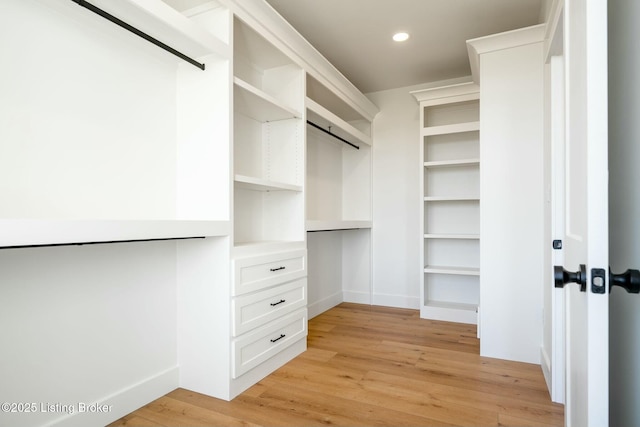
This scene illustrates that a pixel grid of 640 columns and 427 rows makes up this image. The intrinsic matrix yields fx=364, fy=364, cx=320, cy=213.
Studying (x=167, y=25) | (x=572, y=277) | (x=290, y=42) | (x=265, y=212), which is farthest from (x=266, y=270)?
(x=572, y=277)

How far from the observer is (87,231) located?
4.25 feet

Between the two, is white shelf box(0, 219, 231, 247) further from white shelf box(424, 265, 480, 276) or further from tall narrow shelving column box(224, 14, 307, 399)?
white shelf box(424, 265, 480, 276)

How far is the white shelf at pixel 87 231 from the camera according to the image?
110cm

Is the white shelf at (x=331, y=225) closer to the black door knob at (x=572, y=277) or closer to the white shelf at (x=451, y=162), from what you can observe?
the white shelf at (x=451, y=162)

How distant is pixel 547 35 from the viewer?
2.22m

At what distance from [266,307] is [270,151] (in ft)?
→ 3.89

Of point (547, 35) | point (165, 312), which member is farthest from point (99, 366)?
point (547, 35)

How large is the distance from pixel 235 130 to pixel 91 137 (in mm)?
1025

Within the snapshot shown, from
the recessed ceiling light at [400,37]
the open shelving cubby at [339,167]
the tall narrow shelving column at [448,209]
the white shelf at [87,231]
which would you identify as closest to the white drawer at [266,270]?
the white shelf at [87,231]

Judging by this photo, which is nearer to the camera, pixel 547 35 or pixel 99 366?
pixel 99 366

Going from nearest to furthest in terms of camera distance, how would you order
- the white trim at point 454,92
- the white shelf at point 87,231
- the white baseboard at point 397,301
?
the white shelf at point 87,231, the white trim at point 454,92, the white baseboard at point 397,301

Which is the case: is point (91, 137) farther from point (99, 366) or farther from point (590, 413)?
point (590, 413)

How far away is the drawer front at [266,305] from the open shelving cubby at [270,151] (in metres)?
0.36

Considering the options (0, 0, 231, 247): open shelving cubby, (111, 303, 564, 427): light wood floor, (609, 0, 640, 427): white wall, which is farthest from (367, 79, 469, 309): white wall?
(609, 0, 640, 427): white wall
